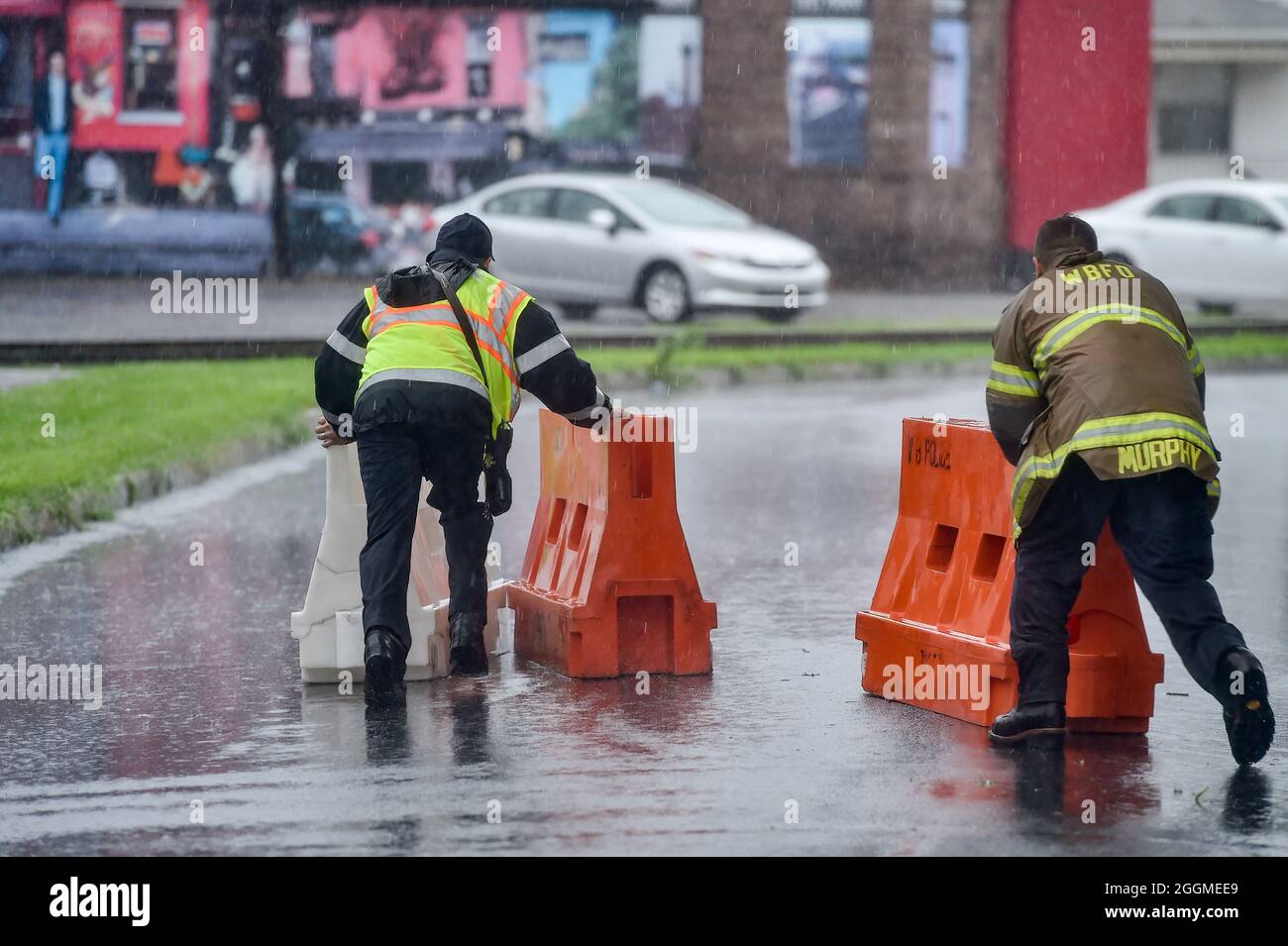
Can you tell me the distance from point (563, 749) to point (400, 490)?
1.20 meters

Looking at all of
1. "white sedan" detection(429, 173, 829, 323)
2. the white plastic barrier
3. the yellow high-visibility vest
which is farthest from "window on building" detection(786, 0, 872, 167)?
the yellow high-visibility vest

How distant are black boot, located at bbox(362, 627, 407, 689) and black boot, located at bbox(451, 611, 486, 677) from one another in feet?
1.77

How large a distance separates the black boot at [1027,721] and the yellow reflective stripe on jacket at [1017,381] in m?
0.95

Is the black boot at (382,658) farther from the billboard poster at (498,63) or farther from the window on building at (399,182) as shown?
the billboard poster at (498,63)

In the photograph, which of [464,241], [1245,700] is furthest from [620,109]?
[1245,700]

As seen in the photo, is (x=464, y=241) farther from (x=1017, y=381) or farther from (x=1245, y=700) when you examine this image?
(x=1245, y=700)

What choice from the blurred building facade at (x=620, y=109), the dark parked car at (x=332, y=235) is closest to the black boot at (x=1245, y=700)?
the dark parked car at (x=332, y=235)

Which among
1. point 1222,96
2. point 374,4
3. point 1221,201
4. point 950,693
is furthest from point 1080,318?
point 1222,96

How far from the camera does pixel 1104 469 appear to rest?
635cm

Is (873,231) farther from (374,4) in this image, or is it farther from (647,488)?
(647,488)

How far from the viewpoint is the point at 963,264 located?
29.0 meters

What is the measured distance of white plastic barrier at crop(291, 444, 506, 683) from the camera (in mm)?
7633

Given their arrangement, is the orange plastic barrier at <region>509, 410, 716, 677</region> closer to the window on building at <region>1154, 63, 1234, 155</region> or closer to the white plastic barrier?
the white plastic barrier

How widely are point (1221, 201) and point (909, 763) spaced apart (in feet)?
→ 62.3
